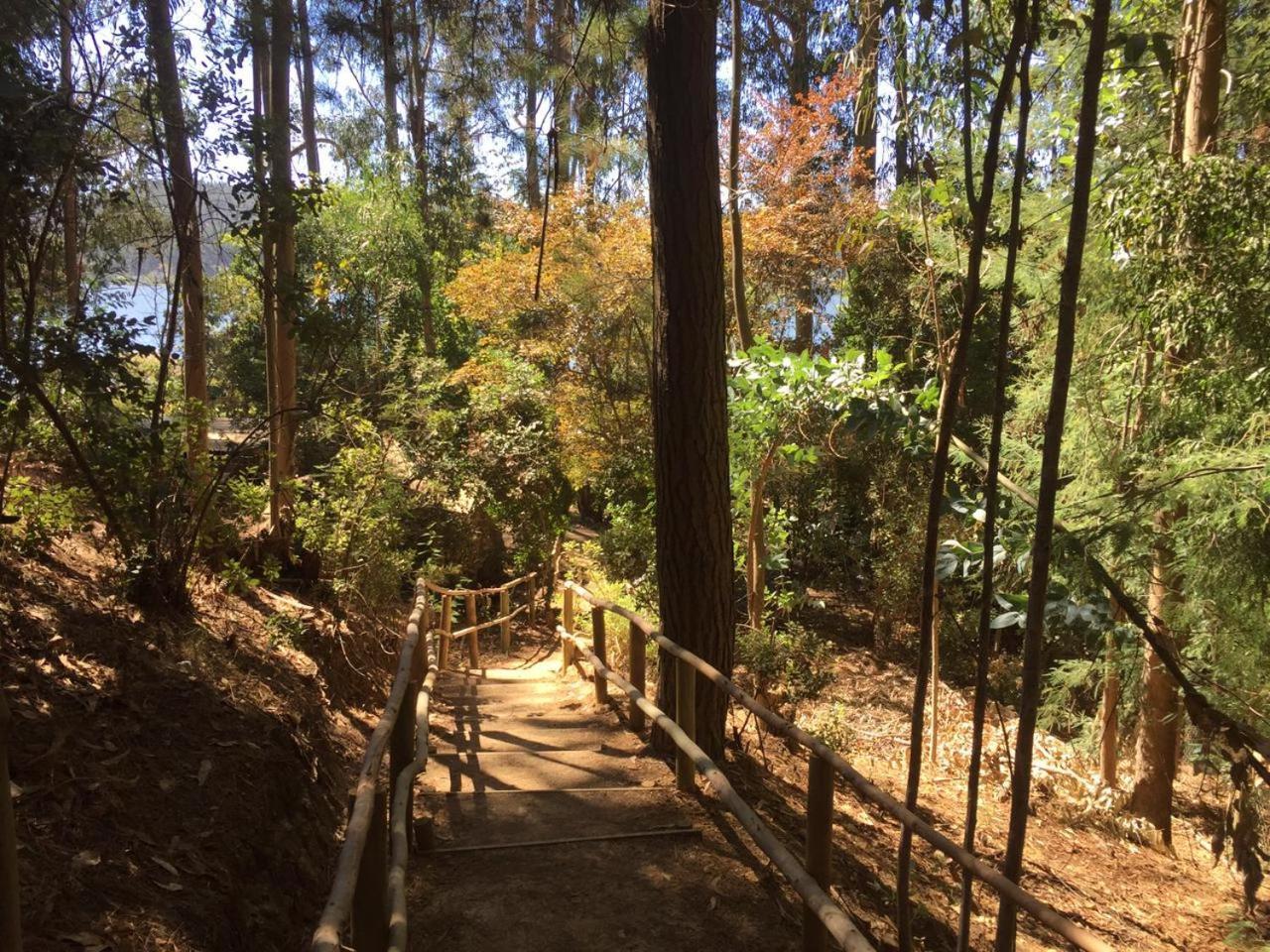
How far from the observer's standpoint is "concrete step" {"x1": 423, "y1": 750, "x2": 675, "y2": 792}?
4.96 metres

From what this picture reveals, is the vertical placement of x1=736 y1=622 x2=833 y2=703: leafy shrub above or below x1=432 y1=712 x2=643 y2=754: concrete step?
below

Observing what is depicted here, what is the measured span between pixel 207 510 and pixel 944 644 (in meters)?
10.1

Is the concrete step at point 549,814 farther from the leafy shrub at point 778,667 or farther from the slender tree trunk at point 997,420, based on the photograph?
the leafy shrub at point 778,667

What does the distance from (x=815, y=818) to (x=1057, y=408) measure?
182 centimetres

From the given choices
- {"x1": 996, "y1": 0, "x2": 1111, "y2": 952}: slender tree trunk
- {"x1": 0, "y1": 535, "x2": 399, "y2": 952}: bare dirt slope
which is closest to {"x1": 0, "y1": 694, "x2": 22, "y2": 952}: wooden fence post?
{"x1": 0, "y1": 535, "x2": 399, "y2": 952}: bare dirt slope

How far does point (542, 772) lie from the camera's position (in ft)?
17.0

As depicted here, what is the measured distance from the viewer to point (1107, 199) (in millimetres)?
5309

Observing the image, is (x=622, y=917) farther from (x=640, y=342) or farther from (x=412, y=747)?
(x=640, y=342)

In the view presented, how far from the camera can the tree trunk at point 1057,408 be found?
2025mm

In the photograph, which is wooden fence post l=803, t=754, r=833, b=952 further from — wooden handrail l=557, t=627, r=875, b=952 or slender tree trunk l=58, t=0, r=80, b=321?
slender tree trunk l=58, t=0, r=80, b=321

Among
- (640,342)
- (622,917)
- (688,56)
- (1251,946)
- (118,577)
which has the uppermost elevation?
(688,56)

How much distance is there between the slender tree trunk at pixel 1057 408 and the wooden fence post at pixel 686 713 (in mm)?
2492

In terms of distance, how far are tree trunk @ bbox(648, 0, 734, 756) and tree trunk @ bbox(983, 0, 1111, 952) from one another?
285 centimetres

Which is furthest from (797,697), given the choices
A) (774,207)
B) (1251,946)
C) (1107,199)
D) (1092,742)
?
(774,207)
